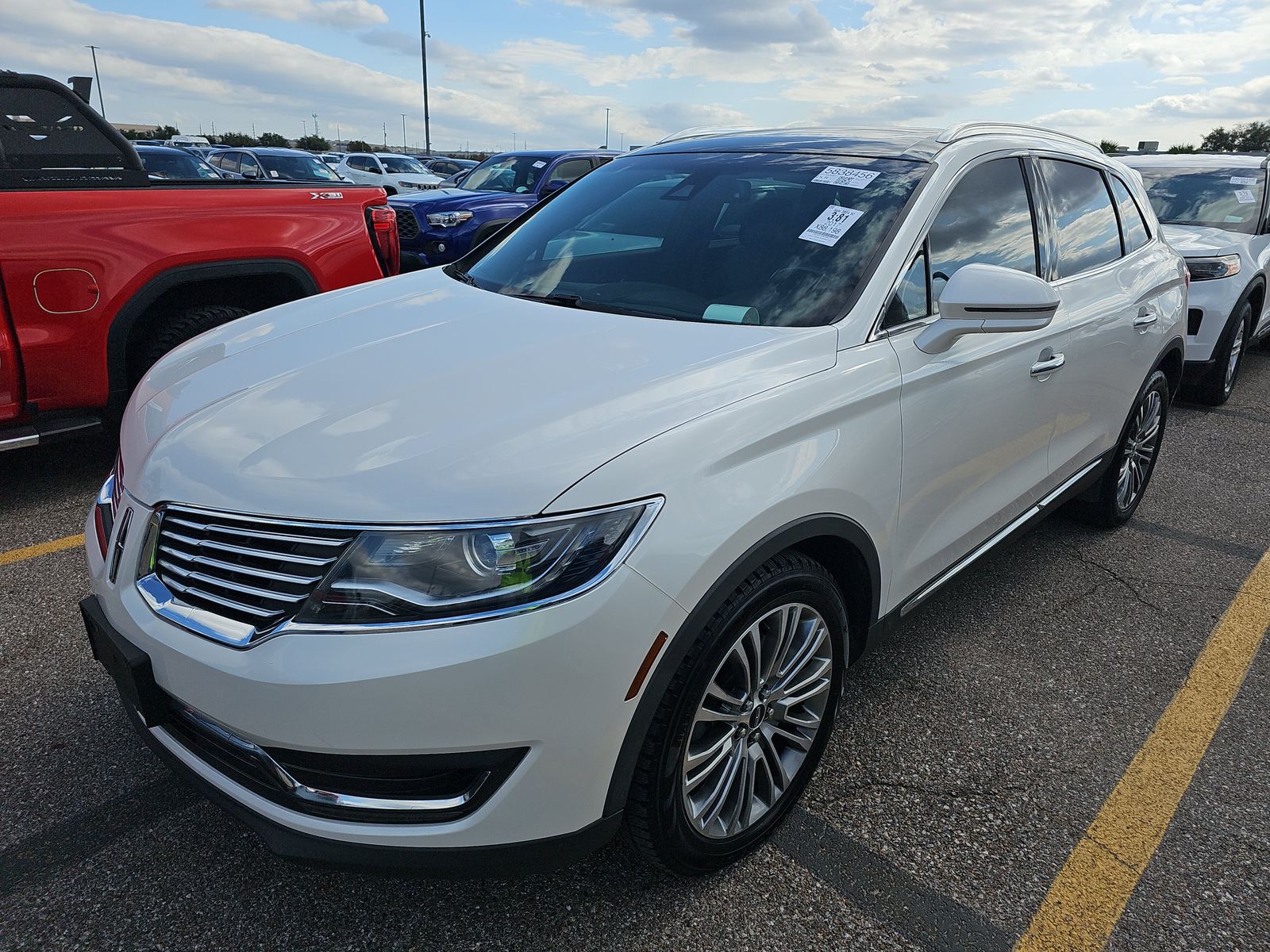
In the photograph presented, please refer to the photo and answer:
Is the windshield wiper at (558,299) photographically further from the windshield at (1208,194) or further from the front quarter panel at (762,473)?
the windshield at (1208,194)

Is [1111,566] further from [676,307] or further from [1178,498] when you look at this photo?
[676,307]

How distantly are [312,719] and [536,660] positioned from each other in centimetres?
40

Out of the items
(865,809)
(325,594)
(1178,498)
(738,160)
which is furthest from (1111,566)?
(325,594)

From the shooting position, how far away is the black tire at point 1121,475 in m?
3.96

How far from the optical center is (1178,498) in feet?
15.7

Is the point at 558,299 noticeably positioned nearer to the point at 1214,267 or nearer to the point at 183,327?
the point at 183,327

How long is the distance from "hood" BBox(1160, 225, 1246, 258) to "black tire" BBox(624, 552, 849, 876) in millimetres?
6038

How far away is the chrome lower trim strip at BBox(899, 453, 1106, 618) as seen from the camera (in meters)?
2.63

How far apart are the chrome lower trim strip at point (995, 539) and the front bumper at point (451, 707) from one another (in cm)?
120

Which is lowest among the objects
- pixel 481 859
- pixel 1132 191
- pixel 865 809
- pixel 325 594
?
pixel 865 809

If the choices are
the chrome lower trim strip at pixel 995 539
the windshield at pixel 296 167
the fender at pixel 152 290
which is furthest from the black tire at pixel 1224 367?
the windshield at pixel 296 167

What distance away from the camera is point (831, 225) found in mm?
2512

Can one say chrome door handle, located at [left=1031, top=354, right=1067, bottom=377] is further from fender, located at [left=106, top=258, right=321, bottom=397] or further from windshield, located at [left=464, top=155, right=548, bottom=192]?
windshield, located at [left=464, top=155, right=548, bottom=192]

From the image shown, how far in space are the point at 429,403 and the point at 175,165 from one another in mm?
9915
